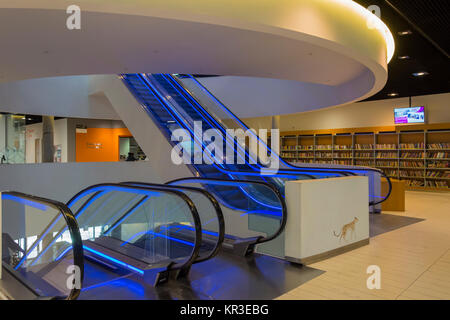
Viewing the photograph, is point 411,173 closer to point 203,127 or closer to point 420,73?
point 420,73

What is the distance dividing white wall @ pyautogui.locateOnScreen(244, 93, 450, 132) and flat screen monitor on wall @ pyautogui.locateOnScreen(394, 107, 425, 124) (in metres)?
0.33

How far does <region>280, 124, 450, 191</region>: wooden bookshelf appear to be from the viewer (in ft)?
39.0

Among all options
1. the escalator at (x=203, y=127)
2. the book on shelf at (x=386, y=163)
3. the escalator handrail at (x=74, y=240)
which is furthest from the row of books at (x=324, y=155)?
the escalator handrail at (x=74, y=240)

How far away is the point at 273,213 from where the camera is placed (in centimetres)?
467

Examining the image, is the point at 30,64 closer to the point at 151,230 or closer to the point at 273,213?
the point at 151,230

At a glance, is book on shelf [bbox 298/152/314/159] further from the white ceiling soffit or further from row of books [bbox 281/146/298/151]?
the white ceiling soffit

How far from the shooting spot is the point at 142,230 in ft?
14.3

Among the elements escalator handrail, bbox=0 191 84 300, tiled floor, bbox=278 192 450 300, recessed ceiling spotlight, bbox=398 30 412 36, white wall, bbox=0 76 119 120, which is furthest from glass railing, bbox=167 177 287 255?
white wall, bbox=0 76 119 120

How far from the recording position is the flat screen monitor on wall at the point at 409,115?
40.3ft

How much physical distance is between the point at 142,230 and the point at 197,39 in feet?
8.17

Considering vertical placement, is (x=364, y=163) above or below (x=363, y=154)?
below

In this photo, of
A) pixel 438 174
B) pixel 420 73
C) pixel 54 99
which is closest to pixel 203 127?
pixel 54 99

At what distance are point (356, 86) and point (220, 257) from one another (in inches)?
165
